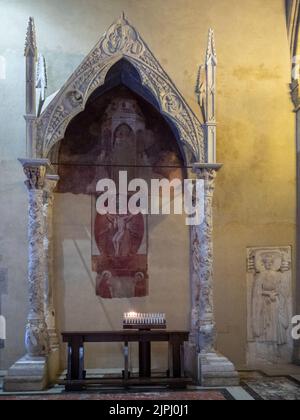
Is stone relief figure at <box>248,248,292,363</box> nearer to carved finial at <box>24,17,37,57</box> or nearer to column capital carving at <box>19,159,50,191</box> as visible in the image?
column capital carving at <box>19,159,50,191</box>

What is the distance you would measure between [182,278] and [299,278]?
1.88m

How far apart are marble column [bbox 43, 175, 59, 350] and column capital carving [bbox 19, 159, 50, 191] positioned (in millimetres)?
756

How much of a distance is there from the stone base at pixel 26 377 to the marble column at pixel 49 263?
1.04 metres

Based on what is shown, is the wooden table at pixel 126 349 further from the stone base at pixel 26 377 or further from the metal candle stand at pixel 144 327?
the stone base at pixel 26 377

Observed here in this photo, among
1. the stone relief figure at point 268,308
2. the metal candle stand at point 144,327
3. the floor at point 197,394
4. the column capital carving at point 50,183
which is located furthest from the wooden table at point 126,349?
the column capital carving at point 50,183

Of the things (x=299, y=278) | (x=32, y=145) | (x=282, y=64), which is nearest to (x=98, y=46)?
(x=32, y=145)

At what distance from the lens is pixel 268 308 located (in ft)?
28.7

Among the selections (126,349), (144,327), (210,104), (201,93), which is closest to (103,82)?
(201,93)

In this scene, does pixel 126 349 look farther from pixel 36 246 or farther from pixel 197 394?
pixel 36 246

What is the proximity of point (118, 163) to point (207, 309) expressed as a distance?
2764 mm

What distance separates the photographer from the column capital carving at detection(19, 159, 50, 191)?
23.6 ft

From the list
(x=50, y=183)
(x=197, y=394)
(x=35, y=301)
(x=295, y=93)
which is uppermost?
(x=295, y=93)
